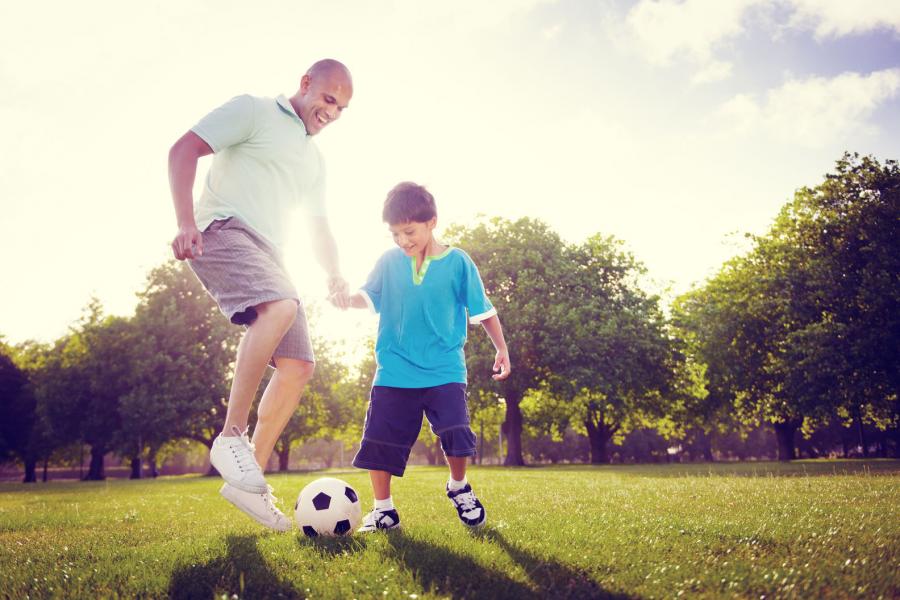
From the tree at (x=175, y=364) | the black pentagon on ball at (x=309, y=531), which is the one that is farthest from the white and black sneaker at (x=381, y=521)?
the tree at (x=175, y=364)

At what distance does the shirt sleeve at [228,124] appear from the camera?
13.3 ft

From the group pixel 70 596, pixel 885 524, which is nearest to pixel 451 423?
pixel 70 596

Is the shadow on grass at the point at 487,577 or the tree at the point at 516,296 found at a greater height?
the tree at the point at 516,296

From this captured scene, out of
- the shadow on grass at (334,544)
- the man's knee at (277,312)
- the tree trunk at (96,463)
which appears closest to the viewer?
the shadow on grass at (334,544)

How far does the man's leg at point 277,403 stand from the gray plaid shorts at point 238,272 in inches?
20.4

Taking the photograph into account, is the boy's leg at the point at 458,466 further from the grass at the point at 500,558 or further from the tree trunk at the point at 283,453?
the tree trunk at the point at 283,453

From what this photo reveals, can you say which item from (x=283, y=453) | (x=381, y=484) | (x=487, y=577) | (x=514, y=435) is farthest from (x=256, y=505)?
(x=283, y=453)

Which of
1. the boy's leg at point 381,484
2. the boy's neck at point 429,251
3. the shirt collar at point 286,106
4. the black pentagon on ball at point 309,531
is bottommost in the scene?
the black pentagon on ball at point 309,531

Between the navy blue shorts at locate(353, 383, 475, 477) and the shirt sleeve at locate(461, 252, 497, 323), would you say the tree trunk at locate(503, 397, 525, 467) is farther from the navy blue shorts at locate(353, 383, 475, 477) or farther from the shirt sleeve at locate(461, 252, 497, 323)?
the navy blue shorts at locate(353, 383, 475, 477)

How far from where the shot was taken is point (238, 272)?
3965 millimetres

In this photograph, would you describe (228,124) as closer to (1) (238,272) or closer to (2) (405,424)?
(1) (238,272)

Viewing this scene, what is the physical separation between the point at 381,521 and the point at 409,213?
7.88 feet

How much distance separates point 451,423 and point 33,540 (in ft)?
10.9

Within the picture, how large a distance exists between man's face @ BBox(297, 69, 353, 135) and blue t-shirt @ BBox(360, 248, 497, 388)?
1.25 meters
